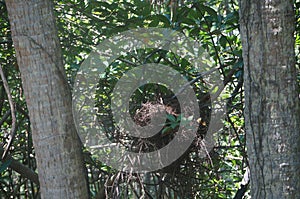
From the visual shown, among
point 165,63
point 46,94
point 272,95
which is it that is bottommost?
point 272,95

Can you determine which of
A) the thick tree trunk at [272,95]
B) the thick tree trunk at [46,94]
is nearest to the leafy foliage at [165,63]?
the thick tree trunk at [46,94]

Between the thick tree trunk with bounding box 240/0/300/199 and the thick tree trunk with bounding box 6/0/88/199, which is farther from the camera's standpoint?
the thick tree trunk with bounding box 6/0/88/199

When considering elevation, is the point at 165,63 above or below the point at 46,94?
above

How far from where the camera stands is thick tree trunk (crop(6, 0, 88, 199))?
160 cm

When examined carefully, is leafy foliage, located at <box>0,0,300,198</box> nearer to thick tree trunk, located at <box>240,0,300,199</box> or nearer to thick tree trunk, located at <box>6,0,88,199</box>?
thick tree trunk, located at <box>6,0,88,199</box>

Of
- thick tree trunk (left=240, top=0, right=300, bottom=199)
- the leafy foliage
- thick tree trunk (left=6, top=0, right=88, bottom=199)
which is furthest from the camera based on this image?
the leafy foliage

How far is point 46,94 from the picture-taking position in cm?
161

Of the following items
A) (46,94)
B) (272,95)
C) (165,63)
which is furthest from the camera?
(165,63)

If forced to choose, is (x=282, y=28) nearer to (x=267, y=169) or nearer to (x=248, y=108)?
(x=248, y=108)

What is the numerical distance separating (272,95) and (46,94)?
2.47ft

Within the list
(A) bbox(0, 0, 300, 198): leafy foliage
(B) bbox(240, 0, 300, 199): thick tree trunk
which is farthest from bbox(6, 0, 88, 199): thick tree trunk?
(B) bbox(240, 0, 300, 199): thick tree trunk

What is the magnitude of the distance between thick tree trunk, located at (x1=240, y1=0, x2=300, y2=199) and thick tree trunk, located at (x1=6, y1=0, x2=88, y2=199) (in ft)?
2.08

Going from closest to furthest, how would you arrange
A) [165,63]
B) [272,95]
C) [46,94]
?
[272,95]
[46,94]
[165,63]

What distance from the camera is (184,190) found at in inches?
78.4
